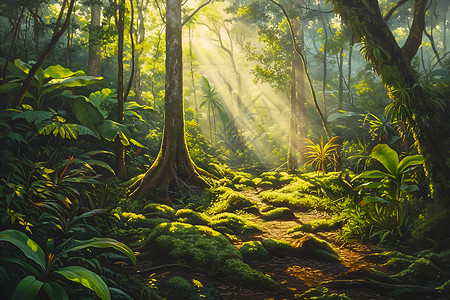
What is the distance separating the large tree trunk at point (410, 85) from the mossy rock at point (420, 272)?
112 centimetres

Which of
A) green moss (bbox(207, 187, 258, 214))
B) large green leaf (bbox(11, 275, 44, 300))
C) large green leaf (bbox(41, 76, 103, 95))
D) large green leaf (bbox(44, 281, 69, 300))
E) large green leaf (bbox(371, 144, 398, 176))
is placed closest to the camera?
large green leaf (bbox(11, 275, 44, 300))

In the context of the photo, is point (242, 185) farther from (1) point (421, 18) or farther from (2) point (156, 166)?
(1) point (421, 18)

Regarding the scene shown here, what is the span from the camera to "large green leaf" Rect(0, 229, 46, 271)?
93.3 inches

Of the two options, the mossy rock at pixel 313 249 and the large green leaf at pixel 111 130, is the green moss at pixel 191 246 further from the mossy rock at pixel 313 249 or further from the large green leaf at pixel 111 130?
the large green leaf at pixel 111 130

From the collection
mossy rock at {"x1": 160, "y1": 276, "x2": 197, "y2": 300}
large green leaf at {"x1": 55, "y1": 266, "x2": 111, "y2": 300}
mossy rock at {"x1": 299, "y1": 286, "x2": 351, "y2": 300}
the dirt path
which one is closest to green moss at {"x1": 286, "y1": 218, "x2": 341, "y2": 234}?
the dirt path

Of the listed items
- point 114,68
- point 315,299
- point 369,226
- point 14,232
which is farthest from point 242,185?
point 114,68

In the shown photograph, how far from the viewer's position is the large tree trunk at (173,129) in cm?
782

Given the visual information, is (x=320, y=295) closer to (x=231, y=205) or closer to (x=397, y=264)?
(x=397, y=264)

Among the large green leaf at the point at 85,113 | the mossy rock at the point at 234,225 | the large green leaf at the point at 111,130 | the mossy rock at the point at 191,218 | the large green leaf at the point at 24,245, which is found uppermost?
the large green leaf at the point at 85,113

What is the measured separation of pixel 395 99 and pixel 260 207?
151 inches

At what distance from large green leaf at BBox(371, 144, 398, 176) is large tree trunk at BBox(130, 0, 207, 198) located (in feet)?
14.3

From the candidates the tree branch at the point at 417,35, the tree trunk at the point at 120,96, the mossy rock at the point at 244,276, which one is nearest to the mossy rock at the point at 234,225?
the mossy rock at the point at 244,276

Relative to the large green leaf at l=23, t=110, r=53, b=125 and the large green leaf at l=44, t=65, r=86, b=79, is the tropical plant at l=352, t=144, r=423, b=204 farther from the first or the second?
the large green leaf at l=44, t=65, r=86, b=79

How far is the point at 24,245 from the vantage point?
2.43 metres
